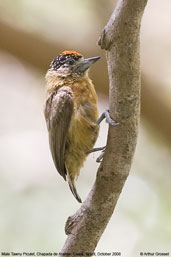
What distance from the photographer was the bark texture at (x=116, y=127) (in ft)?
6.57

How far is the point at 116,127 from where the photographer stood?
2229 millimetres

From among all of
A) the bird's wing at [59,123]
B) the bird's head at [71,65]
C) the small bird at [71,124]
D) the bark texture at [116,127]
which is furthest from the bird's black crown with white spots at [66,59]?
the bark texture at [116,127]

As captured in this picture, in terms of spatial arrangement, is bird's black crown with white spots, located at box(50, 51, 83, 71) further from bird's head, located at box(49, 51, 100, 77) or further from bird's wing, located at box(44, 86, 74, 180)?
bird's wing, located at box(44, 86, 74, 180)

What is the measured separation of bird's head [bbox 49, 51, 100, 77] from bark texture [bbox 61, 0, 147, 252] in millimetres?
934

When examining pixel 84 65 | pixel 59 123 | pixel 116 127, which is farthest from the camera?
pixel 84 65

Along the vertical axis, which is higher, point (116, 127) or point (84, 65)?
point (84, 65)

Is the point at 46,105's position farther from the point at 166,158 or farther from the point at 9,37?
the point at 166,158

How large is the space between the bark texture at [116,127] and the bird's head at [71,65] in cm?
93

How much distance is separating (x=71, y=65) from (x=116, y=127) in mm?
1022

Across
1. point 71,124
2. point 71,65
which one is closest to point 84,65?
point 71,65

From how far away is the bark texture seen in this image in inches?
78.9

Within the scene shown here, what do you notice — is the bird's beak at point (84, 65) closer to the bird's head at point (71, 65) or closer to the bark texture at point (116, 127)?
the bird's head at point (71, 65)

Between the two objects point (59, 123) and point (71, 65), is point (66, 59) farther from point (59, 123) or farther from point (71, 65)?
point (59, 123)

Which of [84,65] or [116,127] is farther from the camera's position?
[84,65]
